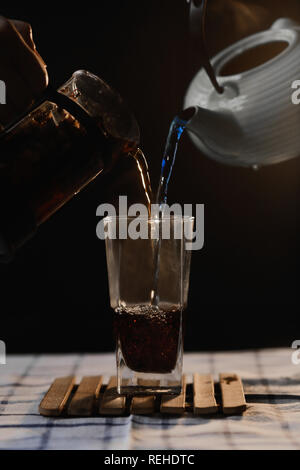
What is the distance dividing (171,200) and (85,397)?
58cm

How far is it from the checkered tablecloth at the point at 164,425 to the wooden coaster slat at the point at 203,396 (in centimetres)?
1

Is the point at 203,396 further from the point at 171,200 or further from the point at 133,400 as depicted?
the point at 171,200

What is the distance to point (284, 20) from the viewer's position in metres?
0.88

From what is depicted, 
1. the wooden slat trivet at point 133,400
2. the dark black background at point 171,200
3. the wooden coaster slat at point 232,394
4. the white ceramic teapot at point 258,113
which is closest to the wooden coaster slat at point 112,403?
the wooden slat trivet at point 133,400

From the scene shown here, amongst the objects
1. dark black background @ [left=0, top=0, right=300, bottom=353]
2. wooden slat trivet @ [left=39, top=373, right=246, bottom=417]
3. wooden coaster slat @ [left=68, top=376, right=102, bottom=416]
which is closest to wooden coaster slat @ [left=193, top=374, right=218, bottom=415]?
wooden slat trivet @ [left=39, top=373, right=246, bottom=417]

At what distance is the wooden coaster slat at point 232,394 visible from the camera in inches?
29.1

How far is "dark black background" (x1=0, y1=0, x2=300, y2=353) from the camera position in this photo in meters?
1.24

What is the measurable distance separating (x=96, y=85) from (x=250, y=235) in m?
0.66

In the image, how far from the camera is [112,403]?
76 centimetres

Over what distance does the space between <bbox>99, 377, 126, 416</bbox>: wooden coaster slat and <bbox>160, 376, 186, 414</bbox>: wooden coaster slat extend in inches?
2.0

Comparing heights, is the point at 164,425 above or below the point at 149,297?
below

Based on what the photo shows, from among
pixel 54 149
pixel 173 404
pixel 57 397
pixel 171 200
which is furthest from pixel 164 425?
pixel 171 200

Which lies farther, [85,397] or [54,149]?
[85,397]

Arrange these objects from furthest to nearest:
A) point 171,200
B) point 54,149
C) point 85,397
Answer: point 171,200 → point 85,397 → point 54,149
